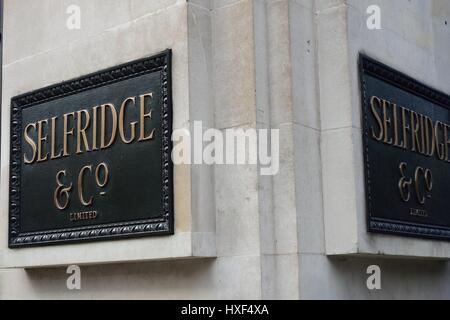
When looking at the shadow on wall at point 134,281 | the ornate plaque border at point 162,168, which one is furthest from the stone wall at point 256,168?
the ornate plaque border at point 162,168

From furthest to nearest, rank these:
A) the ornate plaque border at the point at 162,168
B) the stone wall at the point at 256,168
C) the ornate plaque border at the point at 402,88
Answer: the ornate plaque border at the point at 402,88 < the ornate plaque border at the point at 162,168 < the stone wall at the point at 256,168

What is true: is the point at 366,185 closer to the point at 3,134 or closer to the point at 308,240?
the point at 308,240

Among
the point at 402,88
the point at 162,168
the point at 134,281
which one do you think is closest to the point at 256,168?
the point at 162,168

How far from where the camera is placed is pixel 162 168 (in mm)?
8133

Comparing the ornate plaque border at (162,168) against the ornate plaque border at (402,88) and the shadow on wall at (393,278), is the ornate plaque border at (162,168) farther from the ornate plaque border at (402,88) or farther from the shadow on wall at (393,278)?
the ornate plaque border at (402,88)

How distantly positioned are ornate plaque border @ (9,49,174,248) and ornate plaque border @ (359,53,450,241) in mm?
2086

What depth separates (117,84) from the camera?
347 inches

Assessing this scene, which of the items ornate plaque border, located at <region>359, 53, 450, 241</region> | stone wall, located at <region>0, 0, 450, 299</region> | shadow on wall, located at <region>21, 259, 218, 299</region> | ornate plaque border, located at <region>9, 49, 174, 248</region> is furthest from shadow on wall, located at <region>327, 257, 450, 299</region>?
ornate plaque border, located at <region>9, 49, 174, 248</region>

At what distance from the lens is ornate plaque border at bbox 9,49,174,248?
8.07m

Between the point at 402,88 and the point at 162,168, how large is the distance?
10.2ft

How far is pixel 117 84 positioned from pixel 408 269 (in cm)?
418

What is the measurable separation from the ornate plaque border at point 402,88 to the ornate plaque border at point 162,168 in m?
2.09

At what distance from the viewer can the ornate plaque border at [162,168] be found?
8.07 m

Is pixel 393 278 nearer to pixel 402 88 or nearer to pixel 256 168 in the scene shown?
pixel 402 88
